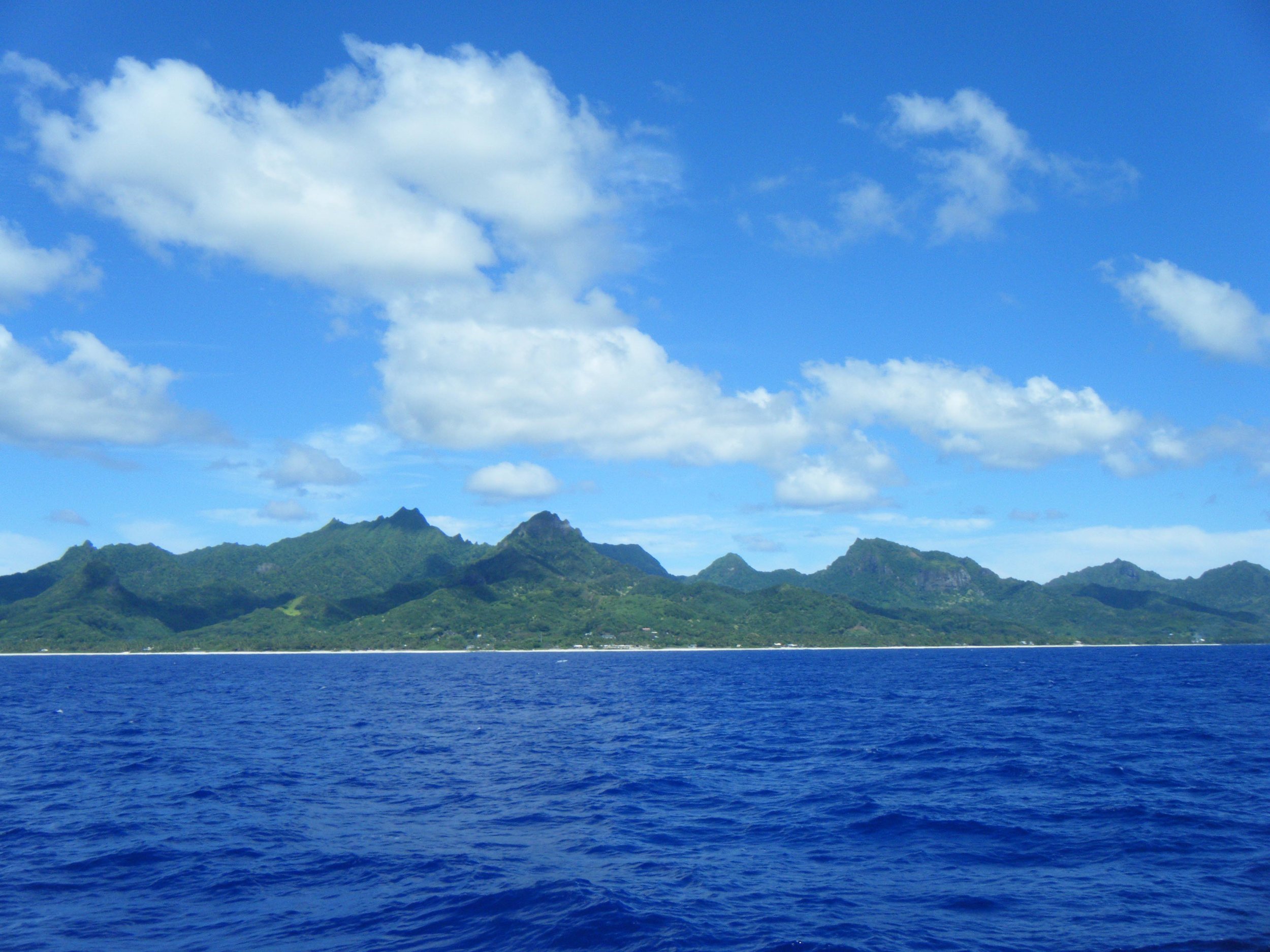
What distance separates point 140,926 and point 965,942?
25.4 metres

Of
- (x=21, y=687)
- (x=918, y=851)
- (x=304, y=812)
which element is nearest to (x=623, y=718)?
(x=304, y=812)

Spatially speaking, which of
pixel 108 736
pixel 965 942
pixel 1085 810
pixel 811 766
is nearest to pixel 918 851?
pixel 965 942

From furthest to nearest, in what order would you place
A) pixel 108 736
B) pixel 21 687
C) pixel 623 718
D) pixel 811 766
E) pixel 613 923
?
pixel 21 687 < pixel 623 718 < pixel 108 736 < pixel 811 766 < pixel 613 923

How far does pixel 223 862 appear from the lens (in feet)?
102

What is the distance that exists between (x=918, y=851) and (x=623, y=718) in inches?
2074

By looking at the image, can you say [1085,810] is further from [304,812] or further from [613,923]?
[304,812]

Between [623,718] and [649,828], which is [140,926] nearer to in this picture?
[649,828]

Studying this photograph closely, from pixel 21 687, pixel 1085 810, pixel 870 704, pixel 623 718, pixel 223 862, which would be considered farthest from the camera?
pixel 21 687

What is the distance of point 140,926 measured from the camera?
24.7 meters

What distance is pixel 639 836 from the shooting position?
114 ft

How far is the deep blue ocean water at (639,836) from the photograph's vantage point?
24.0 metres

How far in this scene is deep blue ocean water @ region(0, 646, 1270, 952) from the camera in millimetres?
24031

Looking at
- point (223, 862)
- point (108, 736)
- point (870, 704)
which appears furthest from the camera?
point (870, 704)

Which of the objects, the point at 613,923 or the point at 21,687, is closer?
the point at 613,923
